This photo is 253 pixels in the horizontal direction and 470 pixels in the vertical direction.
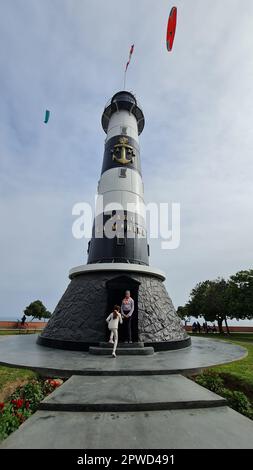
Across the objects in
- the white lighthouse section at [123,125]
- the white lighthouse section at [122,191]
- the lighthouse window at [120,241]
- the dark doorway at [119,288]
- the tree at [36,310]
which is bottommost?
the tree at [36,310]

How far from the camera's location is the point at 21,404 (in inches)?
185

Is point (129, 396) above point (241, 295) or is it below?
below

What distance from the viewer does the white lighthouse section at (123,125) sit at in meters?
19.2

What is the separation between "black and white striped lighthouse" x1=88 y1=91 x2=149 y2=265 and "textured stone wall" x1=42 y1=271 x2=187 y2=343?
1.68 meters

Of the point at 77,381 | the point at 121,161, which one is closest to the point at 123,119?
the point at 121,161

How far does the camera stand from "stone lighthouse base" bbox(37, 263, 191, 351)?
39.0ft

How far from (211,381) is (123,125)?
60.8ft

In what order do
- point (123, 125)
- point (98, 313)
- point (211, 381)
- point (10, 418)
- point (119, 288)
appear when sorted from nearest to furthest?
1. point (10, 418)
2. point (211, 381)
3. point (98, 313)
4. point (119, 288)
5. point (123, 125)

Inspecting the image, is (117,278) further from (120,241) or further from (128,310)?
(120,241)

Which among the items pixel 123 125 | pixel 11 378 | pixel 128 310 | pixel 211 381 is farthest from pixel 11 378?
pixel 123 125

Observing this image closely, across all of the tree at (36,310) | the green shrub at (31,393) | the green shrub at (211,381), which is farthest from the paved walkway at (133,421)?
the tree at (36,310)

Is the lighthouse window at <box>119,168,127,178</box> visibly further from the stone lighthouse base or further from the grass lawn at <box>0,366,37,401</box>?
the grass lawn at <box>0,366,37,401</box>

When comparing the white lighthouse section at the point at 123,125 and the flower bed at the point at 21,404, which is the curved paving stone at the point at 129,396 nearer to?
the flower bed at the point at 21,404

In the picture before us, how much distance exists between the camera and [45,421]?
4121 mm
